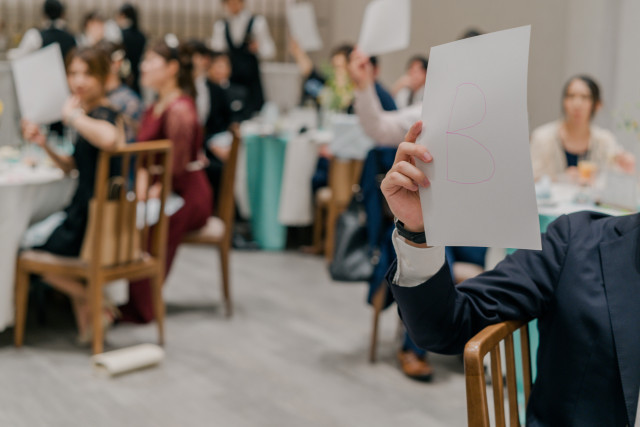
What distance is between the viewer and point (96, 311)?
3189 millimetres

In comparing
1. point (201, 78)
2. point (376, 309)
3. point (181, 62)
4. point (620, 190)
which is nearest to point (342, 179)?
point (181, 62)

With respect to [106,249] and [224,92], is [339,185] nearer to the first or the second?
[224,92]

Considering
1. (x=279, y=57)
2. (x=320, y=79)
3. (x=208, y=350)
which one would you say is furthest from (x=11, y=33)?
(x=208, y=350)

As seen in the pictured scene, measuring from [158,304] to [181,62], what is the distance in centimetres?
136

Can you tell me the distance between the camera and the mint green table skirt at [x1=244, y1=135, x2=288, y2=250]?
5.36 meters

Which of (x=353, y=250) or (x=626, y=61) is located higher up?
(x=626, y=61)

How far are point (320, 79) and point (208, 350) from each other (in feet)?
13.1

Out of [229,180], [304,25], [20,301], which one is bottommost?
[20,301]

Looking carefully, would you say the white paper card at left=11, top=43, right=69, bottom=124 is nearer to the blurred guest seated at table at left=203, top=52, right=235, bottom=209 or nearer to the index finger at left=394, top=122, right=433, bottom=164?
the blurred guest seated at table at left=203, top=52, right=235, bottom=209

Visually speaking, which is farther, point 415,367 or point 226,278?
point 226,278

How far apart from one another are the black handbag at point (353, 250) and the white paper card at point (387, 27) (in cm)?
65

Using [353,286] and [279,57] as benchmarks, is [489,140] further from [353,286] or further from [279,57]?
[279,57]

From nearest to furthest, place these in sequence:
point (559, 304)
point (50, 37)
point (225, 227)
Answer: point (559, 304), point (225, 227), point (50, 37)

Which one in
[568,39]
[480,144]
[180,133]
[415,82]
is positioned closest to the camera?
[480,144]
